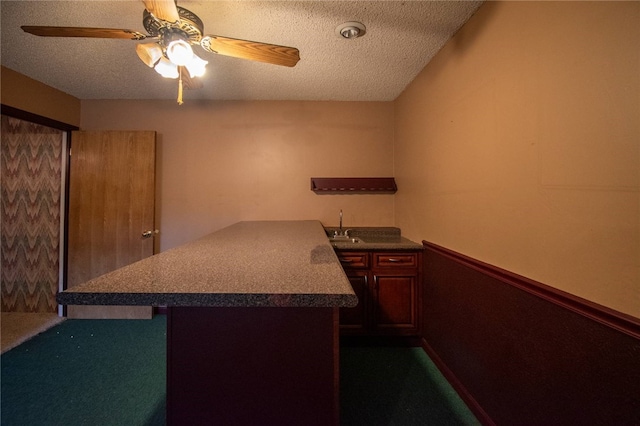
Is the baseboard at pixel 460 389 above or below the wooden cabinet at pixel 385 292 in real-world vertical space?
below

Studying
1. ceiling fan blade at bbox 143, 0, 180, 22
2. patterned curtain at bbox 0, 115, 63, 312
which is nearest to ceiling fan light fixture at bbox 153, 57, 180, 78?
ceiling fan blade at bbox 143, 0, 180, 22

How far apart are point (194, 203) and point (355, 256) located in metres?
1.98

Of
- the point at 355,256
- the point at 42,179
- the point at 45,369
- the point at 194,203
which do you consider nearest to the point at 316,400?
the point at 355,256

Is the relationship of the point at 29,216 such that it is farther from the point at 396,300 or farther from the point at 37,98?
the point at 396,300

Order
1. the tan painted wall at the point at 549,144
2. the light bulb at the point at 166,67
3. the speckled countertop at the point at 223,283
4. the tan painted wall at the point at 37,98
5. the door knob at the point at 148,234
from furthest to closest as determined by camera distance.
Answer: the door knob at the point at 148,234 → the tan painted wall at the point at 37,98 → the light bulb at the point at 166,67 → the tan painted wall at the point at 549,144 → the speckled countertop at the point at 223,283

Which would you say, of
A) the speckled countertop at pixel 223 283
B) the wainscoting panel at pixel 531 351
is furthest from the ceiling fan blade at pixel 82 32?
the wainscoting panel at pixel 531 351

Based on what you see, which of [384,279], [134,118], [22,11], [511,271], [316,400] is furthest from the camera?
[134,118]

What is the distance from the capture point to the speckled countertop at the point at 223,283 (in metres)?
0.65

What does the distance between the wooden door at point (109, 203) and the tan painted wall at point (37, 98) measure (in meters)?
0.27

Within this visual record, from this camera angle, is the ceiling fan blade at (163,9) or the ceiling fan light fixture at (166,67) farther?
the ceiling fan light fixture at (166,67)

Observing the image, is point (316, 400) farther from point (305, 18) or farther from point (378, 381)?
point (305, 18)

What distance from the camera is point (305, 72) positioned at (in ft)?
7.22

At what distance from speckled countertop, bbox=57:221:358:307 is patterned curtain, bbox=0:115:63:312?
297 cm

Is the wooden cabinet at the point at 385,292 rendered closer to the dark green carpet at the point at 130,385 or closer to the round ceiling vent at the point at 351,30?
the dark green carpet at the point at 130,385
